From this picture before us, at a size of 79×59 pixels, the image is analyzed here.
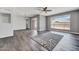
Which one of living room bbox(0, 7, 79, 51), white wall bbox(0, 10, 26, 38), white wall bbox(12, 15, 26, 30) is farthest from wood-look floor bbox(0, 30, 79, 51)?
white wall bbox(12, 15, 26, 30)

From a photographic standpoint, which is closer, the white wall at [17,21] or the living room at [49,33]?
the living room at [49,33]

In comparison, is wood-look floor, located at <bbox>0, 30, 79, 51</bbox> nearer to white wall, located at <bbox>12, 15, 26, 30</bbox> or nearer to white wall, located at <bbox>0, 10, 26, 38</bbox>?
white wall, located at <bbox>0, 10, 26, 38</bbox>

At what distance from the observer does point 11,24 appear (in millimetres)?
4078

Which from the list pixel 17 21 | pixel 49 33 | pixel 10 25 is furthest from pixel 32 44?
pixel 10 25

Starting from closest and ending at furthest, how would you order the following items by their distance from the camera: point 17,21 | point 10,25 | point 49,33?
point 49,33, point 17,21, point 10,25

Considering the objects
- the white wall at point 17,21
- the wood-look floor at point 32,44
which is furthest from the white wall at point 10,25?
the wood-look floor at point 32,44

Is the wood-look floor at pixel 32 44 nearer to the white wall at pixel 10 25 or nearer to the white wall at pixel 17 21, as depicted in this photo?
the white wall at pixel 10 25

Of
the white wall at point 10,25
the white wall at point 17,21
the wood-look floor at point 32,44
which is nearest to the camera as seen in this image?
the wood-look floor at point 32,44

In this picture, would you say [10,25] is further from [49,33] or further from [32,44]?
[49,33]

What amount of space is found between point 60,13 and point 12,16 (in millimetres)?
2277

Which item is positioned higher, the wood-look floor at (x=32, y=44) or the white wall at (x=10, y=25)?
the white wall at (x=10, y=25)

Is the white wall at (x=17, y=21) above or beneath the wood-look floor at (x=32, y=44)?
above

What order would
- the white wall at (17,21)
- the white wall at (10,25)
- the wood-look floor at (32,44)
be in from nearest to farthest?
1. the wood-look floor at (32,44)
2. the white wall at (10,25)
3. the white wall at (17,21)
